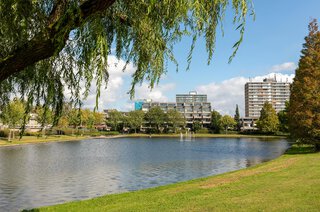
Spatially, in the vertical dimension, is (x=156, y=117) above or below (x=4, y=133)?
above

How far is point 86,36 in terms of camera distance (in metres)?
3.92

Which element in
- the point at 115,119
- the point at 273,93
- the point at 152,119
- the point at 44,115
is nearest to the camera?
the point at 44,115

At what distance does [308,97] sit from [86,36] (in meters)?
31.7

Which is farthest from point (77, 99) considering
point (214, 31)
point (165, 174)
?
point (165, 174)

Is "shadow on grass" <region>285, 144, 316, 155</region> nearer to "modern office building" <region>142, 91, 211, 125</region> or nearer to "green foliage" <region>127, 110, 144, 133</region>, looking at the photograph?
"green foliage" <region>127, 110, 144, 133</region>

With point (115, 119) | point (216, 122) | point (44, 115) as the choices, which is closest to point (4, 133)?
point (115, 119)

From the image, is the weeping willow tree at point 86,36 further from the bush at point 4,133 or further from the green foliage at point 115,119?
the green foliage at point 115,119

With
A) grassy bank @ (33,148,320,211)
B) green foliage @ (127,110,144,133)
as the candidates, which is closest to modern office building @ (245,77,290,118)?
green foliage @ (127,110,144,133)

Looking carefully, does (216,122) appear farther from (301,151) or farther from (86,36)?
(86,36)

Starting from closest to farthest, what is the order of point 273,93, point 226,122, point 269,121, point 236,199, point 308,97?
point 236,199
point 308,97
point 269,121
point 226,122
point 273,93

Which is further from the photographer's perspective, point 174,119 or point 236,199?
point 174,119

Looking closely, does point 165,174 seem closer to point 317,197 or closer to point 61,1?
point 317,197

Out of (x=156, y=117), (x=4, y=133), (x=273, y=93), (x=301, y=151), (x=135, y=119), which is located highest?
(x=273, y=93)

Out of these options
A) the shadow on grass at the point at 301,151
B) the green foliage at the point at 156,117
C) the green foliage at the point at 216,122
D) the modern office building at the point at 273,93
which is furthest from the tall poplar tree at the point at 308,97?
the modern office building at the point at 273,93
